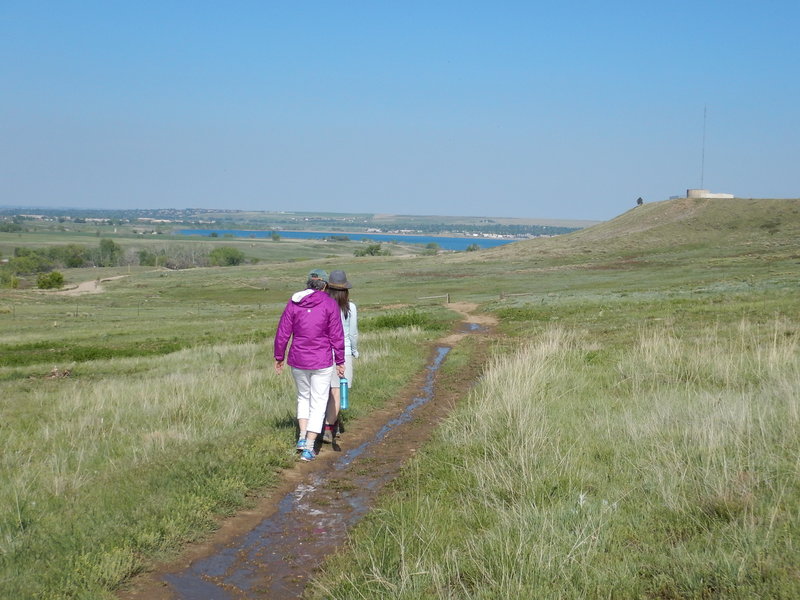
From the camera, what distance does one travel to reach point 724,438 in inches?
273

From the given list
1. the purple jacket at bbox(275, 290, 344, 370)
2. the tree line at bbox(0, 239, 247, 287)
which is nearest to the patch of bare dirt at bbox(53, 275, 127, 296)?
the tree line at bbox(0, 239, 247, 287)

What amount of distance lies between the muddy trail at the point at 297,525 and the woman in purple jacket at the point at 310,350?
0.48 metres

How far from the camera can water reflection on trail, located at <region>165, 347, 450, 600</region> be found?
560 cm

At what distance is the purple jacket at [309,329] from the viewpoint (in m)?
9.03

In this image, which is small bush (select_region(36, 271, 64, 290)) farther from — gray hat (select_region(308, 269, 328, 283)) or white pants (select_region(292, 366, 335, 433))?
white pants (select_region(292, 366, 335, 433))

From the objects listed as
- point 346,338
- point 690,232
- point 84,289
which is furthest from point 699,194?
point 346,338

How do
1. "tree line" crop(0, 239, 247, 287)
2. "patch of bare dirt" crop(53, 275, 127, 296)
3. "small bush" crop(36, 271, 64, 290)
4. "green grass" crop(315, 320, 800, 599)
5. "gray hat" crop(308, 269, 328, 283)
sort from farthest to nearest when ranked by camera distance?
1. "tree line" crop(0, 239, 247, 287)
2. "small bush" crop(36, 271, 64, 290)
3. "patch of bare dirt" crop(53, 275, 127, 296)
4. "gray hat" crop(308, 269, 328, 283)
5. "green grass" crop(315, 320, 800, 599)

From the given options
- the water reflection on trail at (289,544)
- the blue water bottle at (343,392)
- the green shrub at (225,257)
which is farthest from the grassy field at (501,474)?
the green shrub at (225,257)

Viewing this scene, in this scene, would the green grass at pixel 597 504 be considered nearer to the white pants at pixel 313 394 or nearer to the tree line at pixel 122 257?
the white pants at pixel 313 394

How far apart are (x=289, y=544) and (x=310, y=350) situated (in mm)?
2972

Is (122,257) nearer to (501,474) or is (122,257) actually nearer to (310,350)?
(310,350)

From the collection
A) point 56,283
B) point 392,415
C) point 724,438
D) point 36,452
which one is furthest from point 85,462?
point 56,283

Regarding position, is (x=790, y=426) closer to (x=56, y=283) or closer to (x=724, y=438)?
(x=724, y=438)

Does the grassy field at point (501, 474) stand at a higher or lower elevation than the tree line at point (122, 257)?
higher
